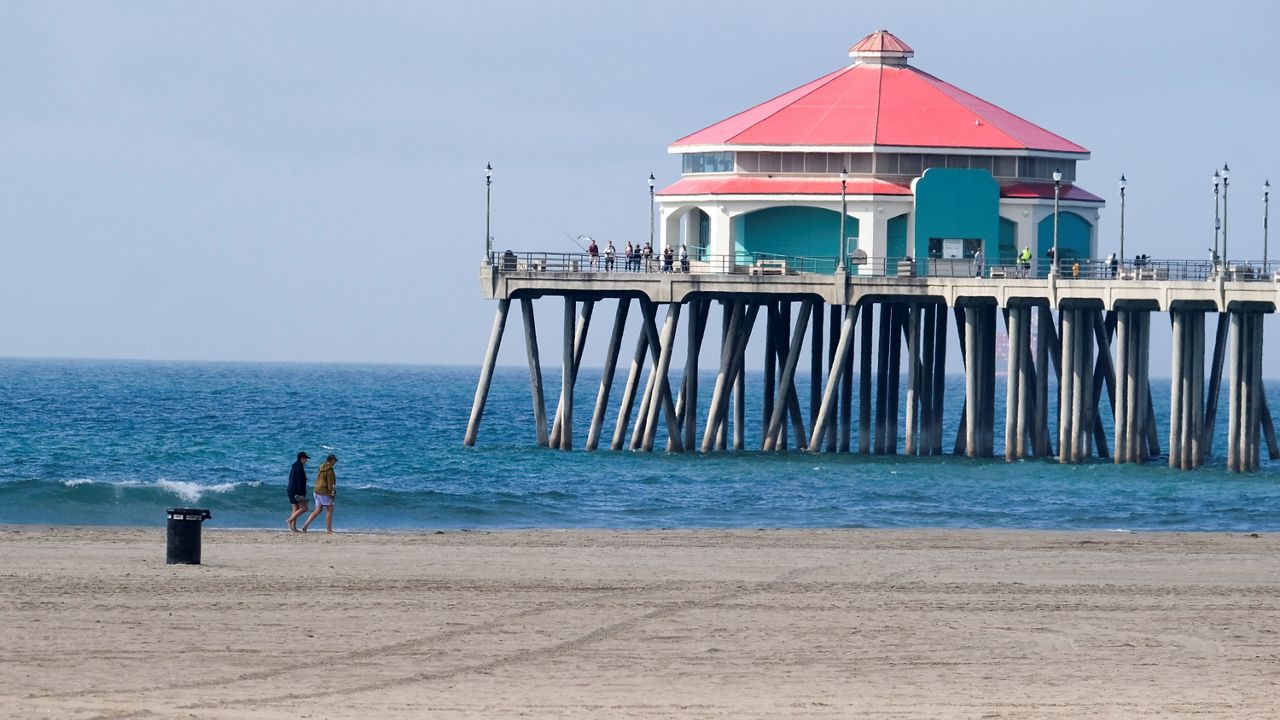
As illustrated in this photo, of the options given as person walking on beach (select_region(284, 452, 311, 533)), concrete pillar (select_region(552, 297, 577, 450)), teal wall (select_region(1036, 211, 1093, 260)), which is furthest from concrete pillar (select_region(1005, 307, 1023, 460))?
person walking on beach (select_region(284, 452, 311, 533))

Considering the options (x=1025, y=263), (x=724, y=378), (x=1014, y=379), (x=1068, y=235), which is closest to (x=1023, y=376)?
(x=1014, y=379)

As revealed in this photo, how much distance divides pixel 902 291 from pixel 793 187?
4.44 meters

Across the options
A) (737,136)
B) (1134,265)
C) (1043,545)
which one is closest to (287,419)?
(737,136)

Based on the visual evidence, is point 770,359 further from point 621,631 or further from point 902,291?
point 621,631

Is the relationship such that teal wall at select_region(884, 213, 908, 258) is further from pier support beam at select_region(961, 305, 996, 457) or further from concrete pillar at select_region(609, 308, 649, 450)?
concrete pillar at select_region(609, 308, 649, 450)

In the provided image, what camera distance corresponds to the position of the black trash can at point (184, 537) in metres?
25.8

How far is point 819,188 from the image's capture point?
170 feet

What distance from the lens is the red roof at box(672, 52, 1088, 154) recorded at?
52.6 m

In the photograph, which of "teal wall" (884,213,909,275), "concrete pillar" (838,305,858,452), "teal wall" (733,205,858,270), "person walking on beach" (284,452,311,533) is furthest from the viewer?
"teal wall" (733,205,858,270)

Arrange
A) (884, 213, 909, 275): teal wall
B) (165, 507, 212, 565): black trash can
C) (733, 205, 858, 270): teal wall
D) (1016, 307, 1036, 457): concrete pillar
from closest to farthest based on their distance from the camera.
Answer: (165, 507, 212, 565): black trash can, (1016, 307, 1036, 457): concrete pillar, (884, 213, 909, 275): teal wall, (733, 205, 858, 270): teal wall

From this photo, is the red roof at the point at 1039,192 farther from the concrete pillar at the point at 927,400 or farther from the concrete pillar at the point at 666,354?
the concrete pillar at the point at 666,354

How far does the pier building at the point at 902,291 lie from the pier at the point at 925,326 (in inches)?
2.5

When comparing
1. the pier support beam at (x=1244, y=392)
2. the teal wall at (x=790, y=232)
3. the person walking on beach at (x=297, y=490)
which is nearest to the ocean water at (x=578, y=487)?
the pier support beam at (x=1244, y=392)

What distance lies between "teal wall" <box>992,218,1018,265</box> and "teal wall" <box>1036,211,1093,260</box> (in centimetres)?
63
